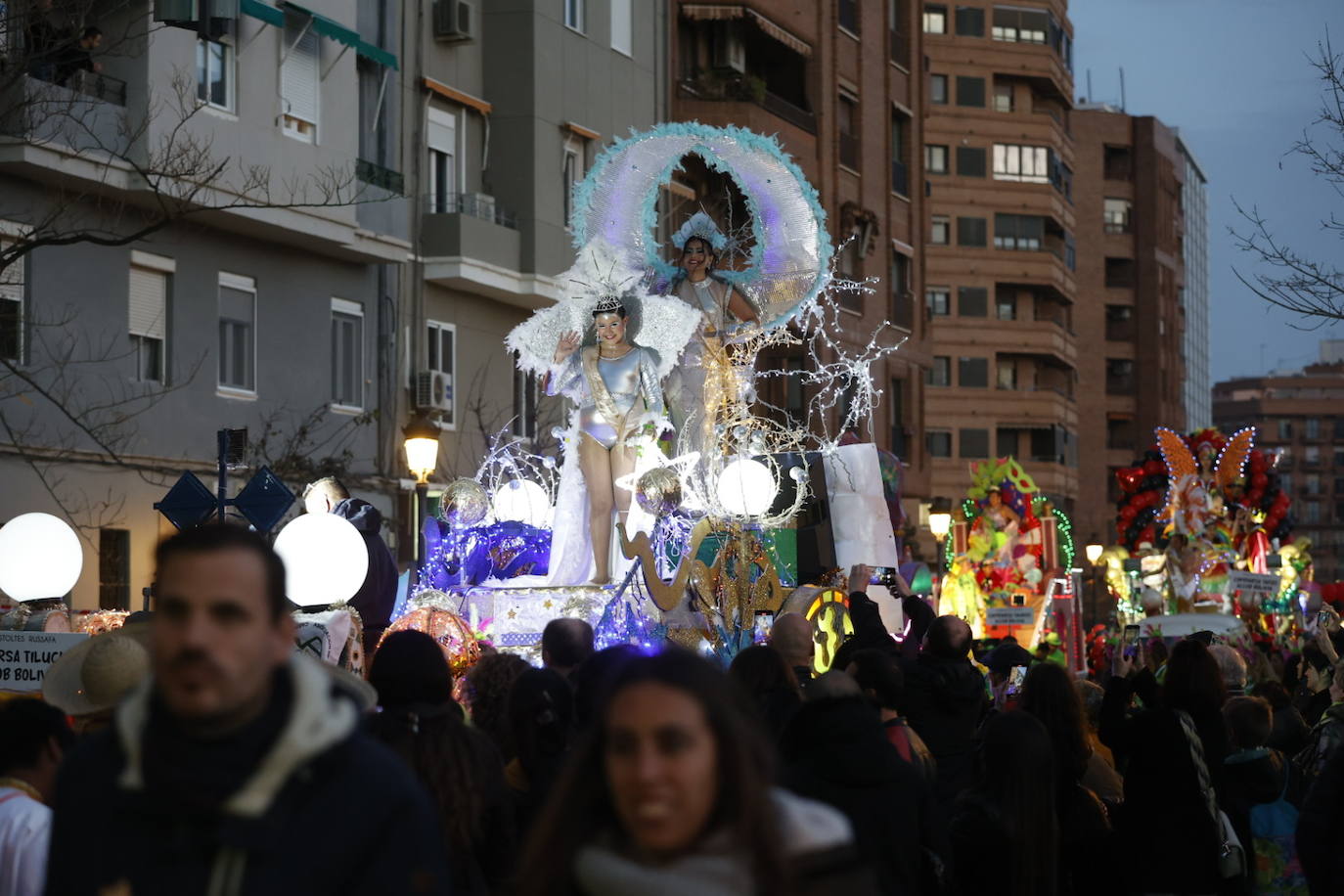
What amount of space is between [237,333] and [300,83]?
296 cm

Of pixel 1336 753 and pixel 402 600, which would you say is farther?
pixel 402 600

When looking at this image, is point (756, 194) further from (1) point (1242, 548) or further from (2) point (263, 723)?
(1) point (1242, 548)

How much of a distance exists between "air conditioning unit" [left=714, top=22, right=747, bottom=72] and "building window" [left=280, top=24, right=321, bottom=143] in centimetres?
1263

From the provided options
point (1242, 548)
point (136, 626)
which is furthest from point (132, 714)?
point (1242, 548)

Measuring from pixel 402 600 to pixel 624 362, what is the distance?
226 centimetres

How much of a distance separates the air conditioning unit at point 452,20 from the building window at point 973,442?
41280mm

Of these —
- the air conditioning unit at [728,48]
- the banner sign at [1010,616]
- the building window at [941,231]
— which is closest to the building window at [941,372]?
the building window at [941,231]

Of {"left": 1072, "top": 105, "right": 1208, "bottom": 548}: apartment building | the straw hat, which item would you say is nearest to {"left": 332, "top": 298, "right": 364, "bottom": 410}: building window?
the straw hat

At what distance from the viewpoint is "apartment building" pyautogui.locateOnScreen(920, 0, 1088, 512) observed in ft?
225

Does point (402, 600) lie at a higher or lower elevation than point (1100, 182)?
lower

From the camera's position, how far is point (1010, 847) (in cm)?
712

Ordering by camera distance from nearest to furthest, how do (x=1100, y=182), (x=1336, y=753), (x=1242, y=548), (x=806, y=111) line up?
1. (x=1336, y=753)
2. (x=1242, y=548)
3. (x=806, y=111)
4. (x=1100, y=182)

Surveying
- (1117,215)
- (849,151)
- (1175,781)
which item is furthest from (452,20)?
(1117,215)

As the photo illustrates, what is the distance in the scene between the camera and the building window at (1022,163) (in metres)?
69.2
